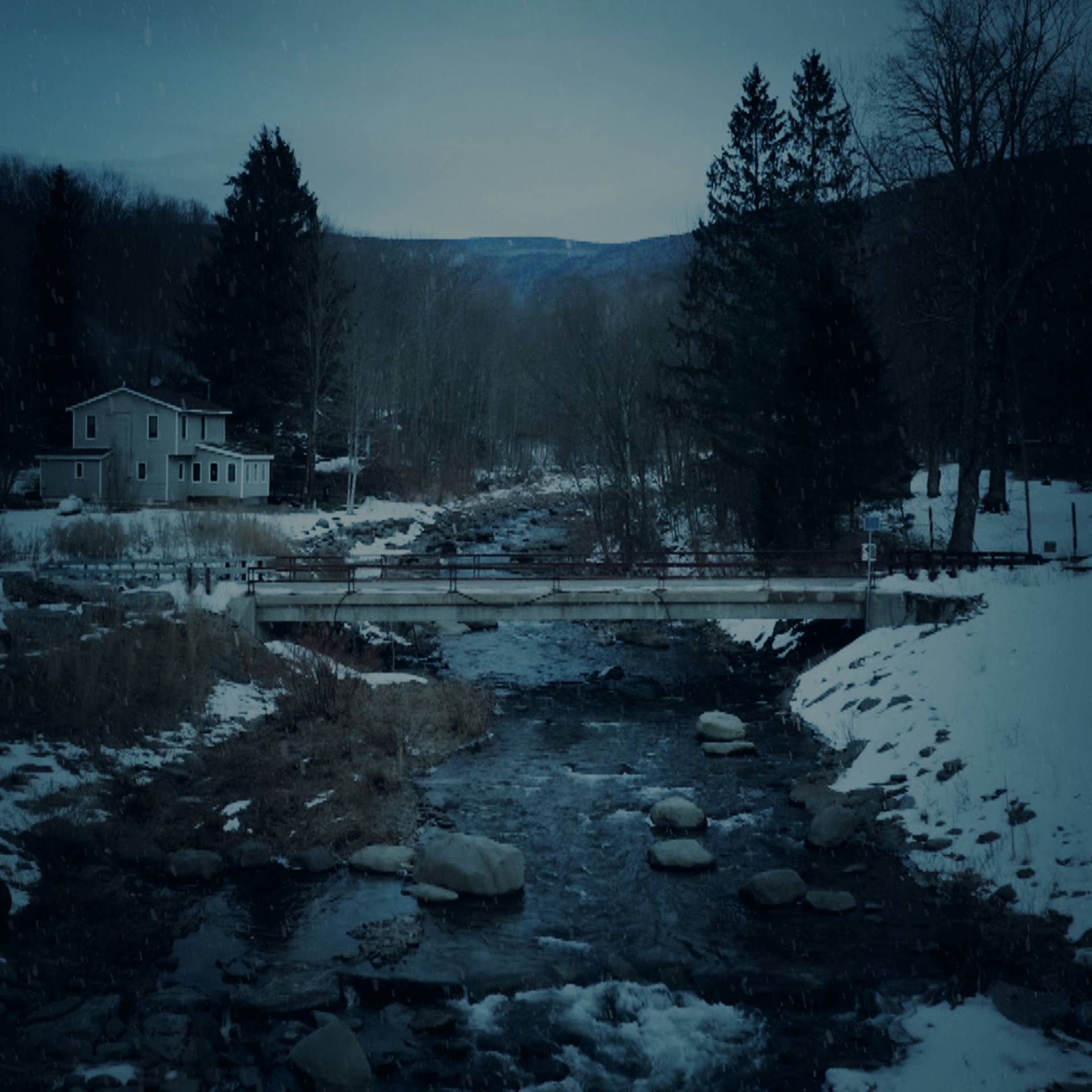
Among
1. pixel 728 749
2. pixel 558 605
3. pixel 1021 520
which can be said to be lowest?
pixel 728 749

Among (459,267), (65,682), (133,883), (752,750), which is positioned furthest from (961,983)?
(459,267)

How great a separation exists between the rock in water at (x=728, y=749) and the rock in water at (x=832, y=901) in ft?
21.6

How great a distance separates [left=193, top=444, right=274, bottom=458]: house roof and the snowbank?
33620mm

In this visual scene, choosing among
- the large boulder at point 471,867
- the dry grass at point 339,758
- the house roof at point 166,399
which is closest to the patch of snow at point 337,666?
the dry grass at point 339,758

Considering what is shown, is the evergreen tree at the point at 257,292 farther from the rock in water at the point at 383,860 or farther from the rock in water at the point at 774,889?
the rock in water at the point at 774,889

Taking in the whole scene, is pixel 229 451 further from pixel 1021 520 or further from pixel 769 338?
pixel 1021 520

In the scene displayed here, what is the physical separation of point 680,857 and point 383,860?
4307mm

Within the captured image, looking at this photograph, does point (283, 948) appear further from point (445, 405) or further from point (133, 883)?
point (445, 405)

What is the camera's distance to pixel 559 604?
24.4 metres

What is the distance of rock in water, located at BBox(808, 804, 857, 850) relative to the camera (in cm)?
1490

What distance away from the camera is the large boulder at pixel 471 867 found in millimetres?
13438

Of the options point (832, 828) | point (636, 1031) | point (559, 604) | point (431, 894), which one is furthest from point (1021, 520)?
point (636, 1031)

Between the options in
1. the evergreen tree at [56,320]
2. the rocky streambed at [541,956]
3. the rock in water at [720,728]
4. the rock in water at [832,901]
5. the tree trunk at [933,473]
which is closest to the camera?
the rocky streambed at [541,956]

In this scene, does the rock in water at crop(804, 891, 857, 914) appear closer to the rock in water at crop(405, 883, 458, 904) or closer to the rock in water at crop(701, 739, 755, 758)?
the rock in water at crop(405, 883, 458, 904)
